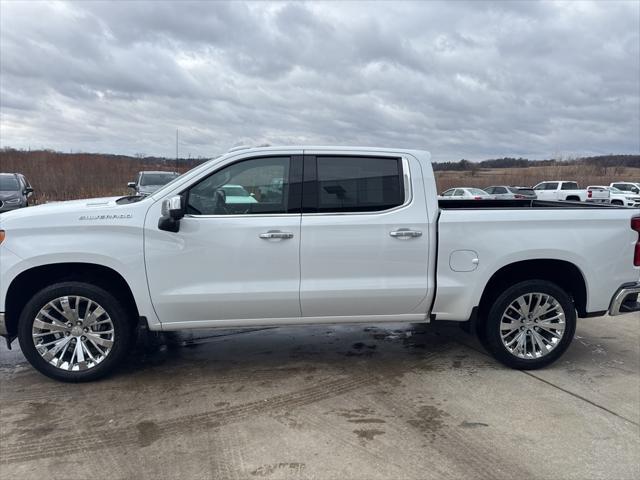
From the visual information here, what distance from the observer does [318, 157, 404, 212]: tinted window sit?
4.33m

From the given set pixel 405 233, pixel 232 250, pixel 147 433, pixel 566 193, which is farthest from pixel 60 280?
pixel 566 193

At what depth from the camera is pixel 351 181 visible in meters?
4.40

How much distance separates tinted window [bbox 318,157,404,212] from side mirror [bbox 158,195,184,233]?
1141 millimetres

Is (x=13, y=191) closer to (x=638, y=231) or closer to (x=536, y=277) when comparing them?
(x=536, y=277)

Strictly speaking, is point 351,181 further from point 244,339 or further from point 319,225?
point 244,339

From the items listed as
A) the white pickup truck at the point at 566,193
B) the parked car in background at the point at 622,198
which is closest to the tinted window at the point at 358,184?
the white pickup truck at the point at 566,193

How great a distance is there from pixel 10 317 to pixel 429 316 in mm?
3544

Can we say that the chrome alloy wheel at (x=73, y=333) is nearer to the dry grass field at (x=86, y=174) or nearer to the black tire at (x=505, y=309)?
the black tire at (x=505, y=309)

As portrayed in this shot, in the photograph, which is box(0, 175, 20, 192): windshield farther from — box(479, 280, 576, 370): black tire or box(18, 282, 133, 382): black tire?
box(479, 280, 576, 370): black tire

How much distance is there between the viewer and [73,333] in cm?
421

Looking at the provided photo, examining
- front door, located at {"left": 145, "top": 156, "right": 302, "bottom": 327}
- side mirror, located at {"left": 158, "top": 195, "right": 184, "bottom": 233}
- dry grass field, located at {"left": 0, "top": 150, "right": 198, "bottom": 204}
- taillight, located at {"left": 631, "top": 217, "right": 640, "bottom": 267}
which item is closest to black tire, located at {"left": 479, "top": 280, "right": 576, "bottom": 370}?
taillight, located at {"left": 631, "top": 217, "right": 640, "bottom": 267}

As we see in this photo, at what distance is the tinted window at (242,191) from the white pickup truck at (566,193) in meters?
29.2

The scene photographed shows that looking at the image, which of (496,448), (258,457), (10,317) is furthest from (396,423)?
(10,317)

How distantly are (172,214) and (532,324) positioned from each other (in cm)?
331
